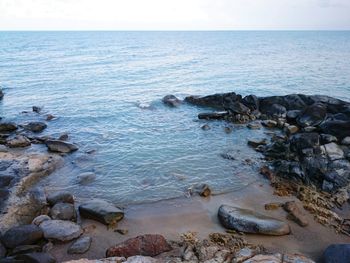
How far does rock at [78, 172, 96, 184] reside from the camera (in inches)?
584

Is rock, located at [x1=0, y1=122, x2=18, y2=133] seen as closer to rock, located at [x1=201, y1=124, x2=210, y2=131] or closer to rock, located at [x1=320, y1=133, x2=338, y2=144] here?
rock, located at [x1=201, y1=124, x2=210, y2=131]

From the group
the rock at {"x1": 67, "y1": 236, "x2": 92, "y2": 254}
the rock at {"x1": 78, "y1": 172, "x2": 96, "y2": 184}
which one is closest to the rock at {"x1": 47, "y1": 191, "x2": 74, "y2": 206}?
the rock at {"x1": 78, "y1": 172, "x2": 96, "y2": 184}

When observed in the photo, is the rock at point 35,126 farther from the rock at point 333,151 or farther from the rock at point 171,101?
the rock at point 333,151

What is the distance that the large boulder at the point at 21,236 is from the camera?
9.66 meters

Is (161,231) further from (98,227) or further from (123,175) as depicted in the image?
(123,175)

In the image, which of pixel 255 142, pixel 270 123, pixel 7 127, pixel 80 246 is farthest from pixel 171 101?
pixel 80 246

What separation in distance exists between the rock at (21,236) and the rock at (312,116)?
55.5 feet

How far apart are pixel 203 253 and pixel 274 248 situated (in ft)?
7.78

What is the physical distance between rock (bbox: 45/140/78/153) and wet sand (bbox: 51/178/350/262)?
7108 millimetres

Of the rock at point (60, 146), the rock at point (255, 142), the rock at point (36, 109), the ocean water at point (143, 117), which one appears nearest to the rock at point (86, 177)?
the ocean water at point (143, 117)

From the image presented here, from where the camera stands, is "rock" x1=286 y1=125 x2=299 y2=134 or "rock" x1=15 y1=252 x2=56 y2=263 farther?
"rock" x1=286 y1=125 x2=299 y2=134

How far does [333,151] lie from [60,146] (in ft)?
46.0

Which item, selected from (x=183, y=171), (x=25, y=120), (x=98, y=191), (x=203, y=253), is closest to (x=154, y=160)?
(x=183, y=171)

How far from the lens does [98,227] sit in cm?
1123
